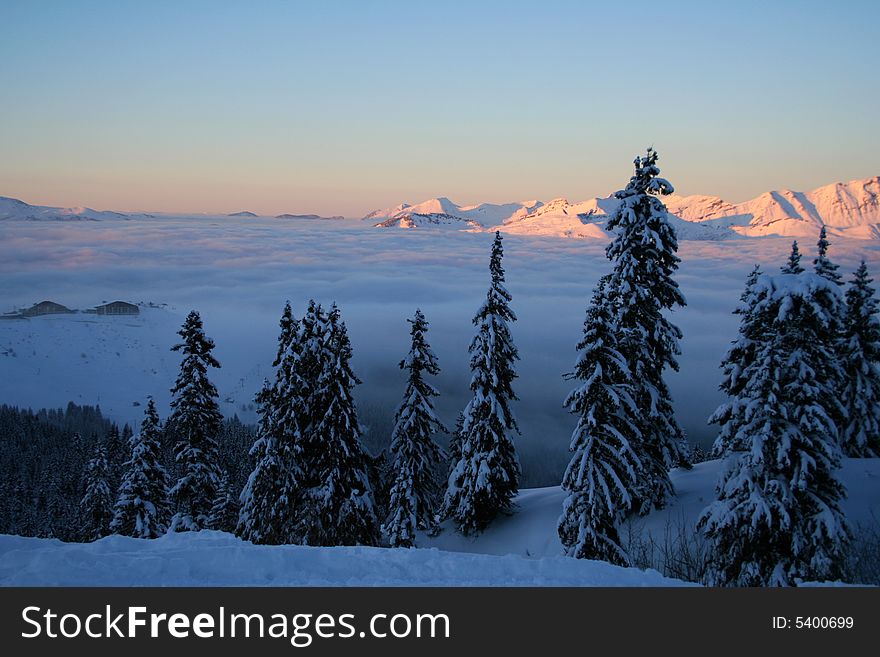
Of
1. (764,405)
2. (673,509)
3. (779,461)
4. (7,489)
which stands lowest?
(7,489)

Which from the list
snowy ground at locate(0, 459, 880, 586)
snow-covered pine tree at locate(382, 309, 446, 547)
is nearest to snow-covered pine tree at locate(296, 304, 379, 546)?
snow-covered pine tree at locate(382, 309, 446, 547)

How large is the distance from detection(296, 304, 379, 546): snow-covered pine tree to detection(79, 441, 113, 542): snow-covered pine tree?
18139 mm

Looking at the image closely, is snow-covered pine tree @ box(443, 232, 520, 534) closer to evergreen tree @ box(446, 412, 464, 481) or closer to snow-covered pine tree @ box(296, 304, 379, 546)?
evergreen tree @ box(446, 412, 464, 481)

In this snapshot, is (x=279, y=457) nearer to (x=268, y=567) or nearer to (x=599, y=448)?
(x=599, y=448)

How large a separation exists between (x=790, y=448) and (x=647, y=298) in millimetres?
9015

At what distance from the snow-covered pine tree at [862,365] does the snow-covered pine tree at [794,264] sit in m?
16.6

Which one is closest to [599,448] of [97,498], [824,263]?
[824,263]

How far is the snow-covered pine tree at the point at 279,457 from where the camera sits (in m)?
22.9

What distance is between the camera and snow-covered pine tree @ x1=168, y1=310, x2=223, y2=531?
24.9 m

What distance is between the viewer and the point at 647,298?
21.9m

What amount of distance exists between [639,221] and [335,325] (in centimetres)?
1257
